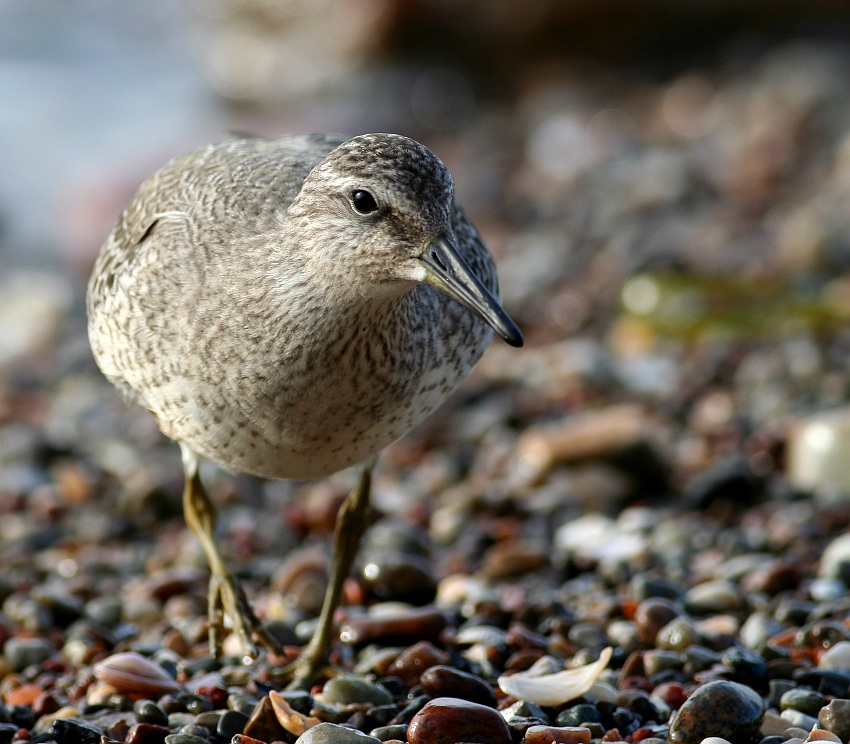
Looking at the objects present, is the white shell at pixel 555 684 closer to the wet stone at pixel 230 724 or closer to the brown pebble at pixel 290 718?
the brown pebble at pixel 290 718

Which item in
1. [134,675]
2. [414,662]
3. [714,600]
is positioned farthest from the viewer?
[714,600]

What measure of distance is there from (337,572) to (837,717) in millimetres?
2279

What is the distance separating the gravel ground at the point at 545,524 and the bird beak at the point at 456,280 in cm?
145

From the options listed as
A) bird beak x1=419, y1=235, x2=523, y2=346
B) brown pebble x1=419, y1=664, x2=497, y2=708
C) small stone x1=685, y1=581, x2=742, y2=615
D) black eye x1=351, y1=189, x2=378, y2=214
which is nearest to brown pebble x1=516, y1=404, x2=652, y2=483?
small stone x1=685, y1=581, x2=742, y2=615

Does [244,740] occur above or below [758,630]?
below

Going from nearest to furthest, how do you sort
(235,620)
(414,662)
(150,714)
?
(150,714) → (414,662) → (235,620)

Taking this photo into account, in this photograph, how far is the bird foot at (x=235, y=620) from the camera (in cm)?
558

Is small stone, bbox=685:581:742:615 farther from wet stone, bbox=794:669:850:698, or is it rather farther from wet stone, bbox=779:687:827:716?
wet stone, bbox=779:687:827:716

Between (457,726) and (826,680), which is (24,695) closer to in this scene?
(457,726)

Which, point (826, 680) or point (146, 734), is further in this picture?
point (826, 680)

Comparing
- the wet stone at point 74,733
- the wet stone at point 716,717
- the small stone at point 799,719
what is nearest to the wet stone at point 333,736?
the wet stone at point 74,733

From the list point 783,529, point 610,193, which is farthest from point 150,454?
point 610,193

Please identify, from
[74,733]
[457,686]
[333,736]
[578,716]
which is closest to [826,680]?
[578,716]

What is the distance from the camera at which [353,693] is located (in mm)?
4984
